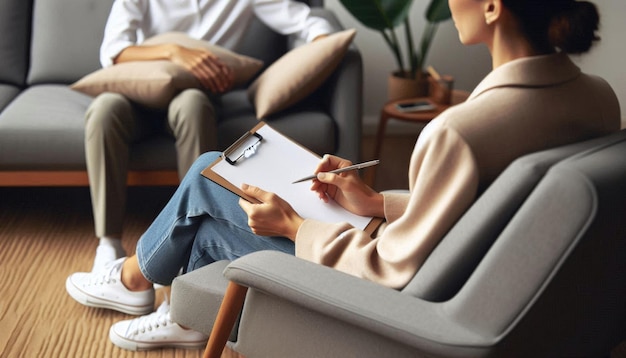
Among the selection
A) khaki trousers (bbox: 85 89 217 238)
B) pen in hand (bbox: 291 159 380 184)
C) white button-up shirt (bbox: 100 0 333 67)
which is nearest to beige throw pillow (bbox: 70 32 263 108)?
khaki trousers (bbox: 85 89 217 238)

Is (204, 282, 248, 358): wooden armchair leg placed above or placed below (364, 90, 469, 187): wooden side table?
above

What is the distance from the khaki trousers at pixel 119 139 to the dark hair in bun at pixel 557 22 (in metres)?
1.27

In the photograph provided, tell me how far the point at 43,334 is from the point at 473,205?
49.7 inches

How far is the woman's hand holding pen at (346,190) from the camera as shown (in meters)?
1.45

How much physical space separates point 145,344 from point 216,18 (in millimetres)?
1271

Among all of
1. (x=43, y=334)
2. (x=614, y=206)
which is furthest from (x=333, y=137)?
(x=614, y=206)

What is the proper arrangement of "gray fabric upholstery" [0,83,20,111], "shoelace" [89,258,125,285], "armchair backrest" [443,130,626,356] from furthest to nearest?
"gray fabric upholstery" [0,83,20,111], "shoelace" [89,258,125,285], "armchair backrest" [443,130,626,356]

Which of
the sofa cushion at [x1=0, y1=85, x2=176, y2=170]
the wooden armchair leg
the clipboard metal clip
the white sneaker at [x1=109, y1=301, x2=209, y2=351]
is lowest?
the white sneaker at [x1=109, y1=301, x2=209, y2=351]

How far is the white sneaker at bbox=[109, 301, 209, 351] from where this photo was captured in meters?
1.80

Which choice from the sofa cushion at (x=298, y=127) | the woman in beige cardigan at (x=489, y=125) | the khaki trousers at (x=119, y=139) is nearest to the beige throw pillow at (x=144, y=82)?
the khaki trousers at (x=119, y=139)

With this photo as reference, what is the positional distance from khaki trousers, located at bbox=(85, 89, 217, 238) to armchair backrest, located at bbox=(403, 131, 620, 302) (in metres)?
1.25

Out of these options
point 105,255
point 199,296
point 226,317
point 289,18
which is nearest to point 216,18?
point 289,18

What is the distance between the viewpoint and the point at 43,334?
1874 mm

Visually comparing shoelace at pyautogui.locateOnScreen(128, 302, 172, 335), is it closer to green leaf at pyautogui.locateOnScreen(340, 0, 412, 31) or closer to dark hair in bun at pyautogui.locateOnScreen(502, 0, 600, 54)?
dark hair in bun at pyautogui.locateOnScreen(502, 0, 600, 54)
